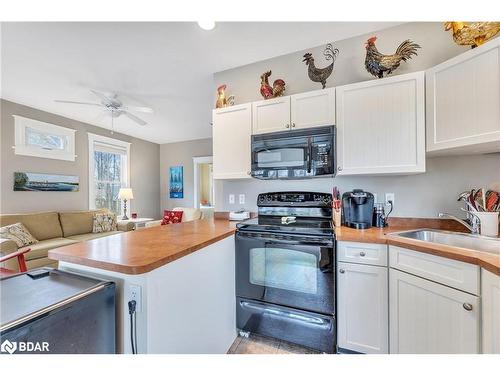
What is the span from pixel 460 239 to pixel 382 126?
93 centimetres

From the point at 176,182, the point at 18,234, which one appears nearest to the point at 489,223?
the point at 18,234

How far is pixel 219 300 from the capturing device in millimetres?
1456

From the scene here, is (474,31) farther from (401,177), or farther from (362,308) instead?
(362,308)

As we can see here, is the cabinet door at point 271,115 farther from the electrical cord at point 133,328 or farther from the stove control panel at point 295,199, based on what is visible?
the electrical cord at point 133,328

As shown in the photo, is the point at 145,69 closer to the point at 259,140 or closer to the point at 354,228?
the point at 259,140

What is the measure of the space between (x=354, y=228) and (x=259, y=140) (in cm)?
108

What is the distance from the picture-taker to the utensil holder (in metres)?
1.32

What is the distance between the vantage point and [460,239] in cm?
143

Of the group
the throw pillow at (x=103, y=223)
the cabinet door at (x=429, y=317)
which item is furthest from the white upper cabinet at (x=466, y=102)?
the throw pillow at (x=103, y=223)

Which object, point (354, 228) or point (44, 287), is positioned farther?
point (354, 228)

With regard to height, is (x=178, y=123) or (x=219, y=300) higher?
(x=178, y=123)

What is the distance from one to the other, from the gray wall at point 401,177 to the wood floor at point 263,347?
3.84ft

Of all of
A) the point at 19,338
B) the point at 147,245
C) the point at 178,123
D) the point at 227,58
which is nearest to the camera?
the point at 19,338
